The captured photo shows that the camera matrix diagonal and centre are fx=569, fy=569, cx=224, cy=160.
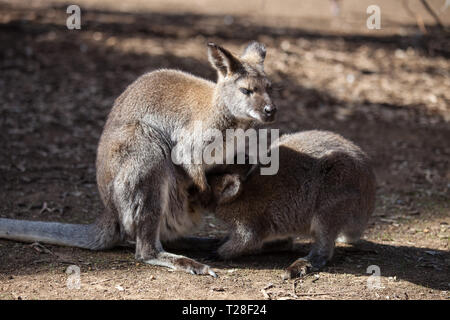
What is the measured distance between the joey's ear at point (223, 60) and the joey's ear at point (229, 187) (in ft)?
2.97

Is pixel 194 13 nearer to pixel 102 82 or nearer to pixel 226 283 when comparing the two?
pixel 102 82

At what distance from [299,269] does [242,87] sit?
5.22 feet

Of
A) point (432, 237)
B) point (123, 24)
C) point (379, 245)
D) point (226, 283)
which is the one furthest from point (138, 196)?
point (123, 24)

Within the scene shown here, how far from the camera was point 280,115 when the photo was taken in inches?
356

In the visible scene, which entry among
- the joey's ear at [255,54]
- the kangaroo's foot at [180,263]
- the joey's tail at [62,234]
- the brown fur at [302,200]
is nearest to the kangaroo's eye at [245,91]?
the joey's ear at [255,54]

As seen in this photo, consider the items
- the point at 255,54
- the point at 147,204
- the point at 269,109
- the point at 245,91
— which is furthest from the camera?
the point at 255,54

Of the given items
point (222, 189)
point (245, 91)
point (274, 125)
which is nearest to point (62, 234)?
point (222, 189)

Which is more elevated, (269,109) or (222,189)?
(269,109)

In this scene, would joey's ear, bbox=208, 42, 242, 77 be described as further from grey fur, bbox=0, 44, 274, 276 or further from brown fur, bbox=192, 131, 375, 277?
brown fur, bbox=192, 131, 375, 277

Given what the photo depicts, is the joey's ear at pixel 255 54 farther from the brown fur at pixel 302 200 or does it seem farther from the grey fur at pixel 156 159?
the brown fur at pixel 302 200

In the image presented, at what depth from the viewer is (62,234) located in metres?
4.90

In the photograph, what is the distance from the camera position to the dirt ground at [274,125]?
446cm

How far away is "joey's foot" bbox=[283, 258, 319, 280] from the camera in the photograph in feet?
15.0

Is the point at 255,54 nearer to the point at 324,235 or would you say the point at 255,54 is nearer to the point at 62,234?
the point at 324,235
